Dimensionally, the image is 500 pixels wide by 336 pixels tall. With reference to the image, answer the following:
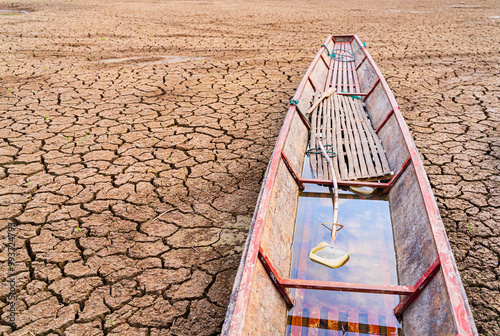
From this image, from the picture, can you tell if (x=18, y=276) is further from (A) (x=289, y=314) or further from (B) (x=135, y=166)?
(A) (x=289, y=314)

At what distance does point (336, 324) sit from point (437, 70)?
646 cm

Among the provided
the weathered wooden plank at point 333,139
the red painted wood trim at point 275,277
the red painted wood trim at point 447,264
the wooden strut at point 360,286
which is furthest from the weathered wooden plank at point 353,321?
the weathered wooden plank at point 333,139

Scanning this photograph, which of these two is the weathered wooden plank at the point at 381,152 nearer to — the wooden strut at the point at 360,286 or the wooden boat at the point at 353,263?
the wooden boat at the point at 353,263

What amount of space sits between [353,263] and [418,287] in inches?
25.5

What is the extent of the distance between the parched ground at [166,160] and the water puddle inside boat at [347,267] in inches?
19.7

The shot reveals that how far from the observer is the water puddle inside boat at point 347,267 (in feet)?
7.35

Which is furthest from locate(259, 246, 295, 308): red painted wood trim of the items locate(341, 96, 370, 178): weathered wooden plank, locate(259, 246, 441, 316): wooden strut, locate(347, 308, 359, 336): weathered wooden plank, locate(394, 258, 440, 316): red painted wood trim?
locate(341, 96, 370, 178): weathered wooden plank

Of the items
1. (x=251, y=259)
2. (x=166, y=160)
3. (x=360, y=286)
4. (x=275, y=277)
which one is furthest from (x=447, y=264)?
(x=166, y=160)

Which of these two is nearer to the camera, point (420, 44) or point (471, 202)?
point (471, 202)

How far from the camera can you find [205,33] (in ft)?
33.7

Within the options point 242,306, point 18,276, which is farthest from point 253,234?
point 18,276

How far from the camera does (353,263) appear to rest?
2.72 metres

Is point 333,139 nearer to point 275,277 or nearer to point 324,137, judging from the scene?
point 324,137

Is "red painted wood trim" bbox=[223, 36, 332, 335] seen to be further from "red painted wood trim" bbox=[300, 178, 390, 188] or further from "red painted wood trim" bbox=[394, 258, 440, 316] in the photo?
"red painted wood trim" bbox=[394, 258, 440, 316]
